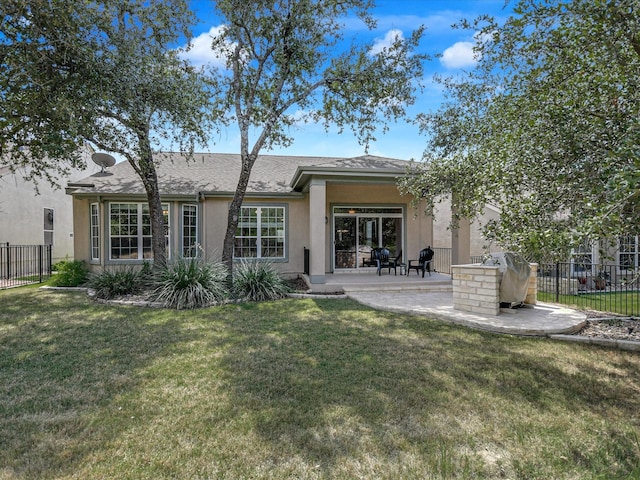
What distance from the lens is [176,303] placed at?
8.14 m

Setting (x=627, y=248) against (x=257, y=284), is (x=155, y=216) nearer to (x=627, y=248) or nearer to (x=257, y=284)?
(x=257, y=284)

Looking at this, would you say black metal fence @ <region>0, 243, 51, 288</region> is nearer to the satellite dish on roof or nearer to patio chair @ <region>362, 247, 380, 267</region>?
the satellite dish on roof

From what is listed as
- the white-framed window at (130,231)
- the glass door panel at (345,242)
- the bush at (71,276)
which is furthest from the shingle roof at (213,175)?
the bush at (71,276)

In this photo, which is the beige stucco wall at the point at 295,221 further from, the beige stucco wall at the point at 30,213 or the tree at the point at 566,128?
the tree at the point at 566,128

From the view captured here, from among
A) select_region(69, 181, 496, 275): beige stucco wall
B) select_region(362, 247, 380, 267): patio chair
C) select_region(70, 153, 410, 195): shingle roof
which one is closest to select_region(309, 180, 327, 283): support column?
select_region(70, 153, 410, 195): shingle roof

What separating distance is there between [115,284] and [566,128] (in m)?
10.2

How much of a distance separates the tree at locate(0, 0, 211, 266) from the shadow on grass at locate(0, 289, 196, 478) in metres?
3.47

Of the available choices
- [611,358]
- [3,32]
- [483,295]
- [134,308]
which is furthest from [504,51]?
[3,32]

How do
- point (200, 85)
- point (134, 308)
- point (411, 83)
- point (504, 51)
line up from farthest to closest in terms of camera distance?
point (411, 83) < point (200, 85) < point (134, 308) < point (504, 51)

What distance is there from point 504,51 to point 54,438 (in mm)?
7535

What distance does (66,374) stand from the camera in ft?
13.9

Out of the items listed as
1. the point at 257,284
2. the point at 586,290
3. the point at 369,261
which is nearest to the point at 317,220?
the point at 257,284

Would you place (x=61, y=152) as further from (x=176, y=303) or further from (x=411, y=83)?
(x=411, y=83)

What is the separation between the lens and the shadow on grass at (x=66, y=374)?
9.04 feet
